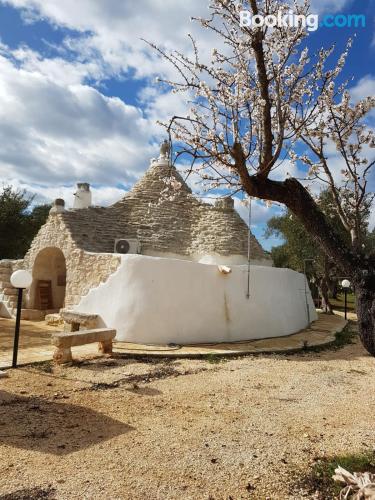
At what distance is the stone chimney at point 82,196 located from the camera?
15648 mm

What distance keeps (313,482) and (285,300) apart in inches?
365

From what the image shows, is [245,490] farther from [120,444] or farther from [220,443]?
[120,444]

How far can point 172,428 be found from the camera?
14.4ft

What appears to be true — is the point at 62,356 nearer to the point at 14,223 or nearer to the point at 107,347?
the point at 107,347

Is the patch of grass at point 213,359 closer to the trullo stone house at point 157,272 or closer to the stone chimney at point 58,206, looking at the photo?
the trullo stone house at point 157,272

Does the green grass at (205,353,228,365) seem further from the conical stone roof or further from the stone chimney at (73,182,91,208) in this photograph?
the stone chimney at (73,182,91,208)

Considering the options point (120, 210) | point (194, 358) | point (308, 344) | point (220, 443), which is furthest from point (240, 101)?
point (120, 210)

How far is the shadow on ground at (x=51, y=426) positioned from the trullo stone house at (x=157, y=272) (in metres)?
3.08

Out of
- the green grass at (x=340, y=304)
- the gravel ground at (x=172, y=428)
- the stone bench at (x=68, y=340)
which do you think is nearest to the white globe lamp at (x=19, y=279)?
the stone bench at (x=68, y=340)

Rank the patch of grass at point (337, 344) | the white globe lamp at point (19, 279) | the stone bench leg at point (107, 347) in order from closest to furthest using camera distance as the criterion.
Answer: the white globe lamp at point (19, 279), the stone bench leg at point (107, 347), the patch of grass at point (337, 344)

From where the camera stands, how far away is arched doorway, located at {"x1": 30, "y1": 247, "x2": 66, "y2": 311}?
46.1 feet

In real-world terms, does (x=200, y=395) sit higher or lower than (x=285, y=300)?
lower

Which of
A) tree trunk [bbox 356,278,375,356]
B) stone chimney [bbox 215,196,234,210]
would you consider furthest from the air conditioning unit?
tree trunk [bbox 356,278,375,356]

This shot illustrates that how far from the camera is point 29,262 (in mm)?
14320
